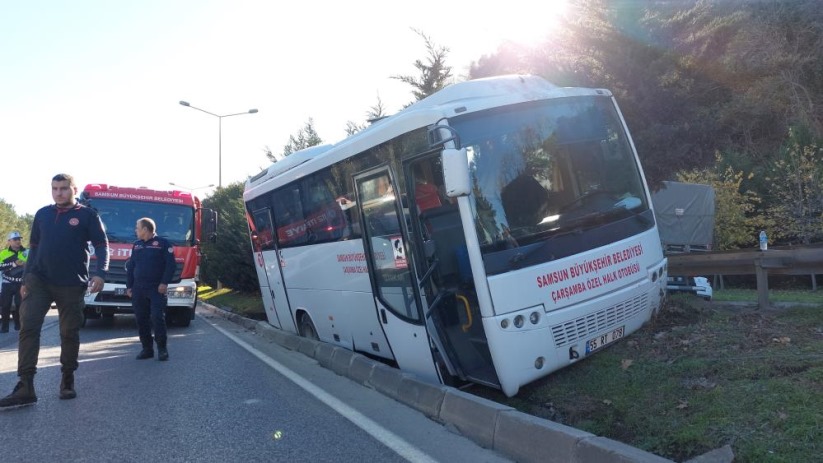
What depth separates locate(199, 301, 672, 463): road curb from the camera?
381 cm

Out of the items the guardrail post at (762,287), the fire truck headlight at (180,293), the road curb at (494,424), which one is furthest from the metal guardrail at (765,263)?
the fire truck headlight at (180,293)

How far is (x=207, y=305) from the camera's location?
72.7 ft

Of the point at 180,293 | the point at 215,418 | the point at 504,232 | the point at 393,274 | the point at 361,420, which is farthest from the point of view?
the point at 180,293

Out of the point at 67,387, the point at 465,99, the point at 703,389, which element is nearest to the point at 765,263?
the point at 703,389

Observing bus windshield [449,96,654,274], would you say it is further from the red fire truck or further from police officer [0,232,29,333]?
police officer [0,232,29,333]

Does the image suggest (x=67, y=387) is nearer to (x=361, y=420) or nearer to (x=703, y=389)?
(x=361, y=420)

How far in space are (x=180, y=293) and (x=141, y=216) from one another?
1.92 metres

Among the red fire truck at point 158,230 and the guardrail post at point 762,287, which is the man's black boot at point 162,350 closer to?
the red fire truck at point 158,230

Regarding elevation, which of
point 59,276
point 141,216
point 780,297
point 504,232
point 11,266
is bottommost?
point 780,297

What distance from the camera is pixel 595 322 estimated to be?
5.66m

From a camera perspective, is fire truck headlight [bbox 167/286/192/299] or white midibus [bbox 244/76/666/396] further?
fire truck headlight [bbox 167/286/192/299]

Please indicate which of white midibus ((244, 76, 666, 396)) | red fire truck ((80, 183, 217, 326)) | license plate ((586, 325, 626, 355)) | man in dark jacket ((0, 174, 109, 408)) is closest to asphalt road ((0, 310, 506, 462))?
man in dark jacket ((0, 174, 109, 408))

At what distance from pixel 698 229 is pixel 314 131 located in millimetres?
16273

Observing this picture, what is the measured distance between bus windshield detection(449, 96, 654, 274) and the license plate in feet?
2.73
